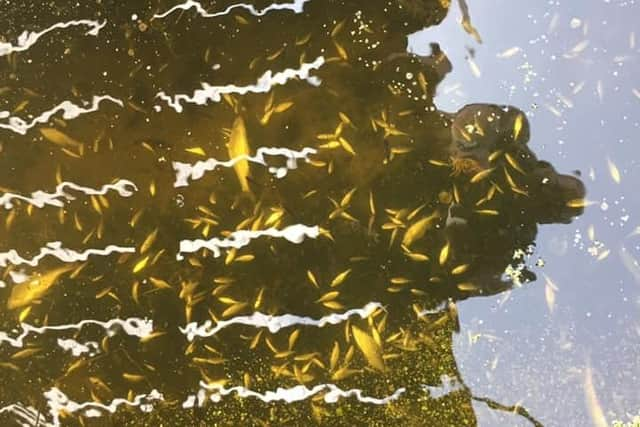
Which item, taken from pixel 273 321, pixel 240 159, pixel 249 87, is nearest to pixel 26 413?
pixel 273 321

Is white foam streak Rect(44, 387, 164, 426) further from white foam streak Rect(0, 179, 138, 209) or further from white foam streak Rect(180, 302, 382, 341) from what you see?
white foam streak Rect(0, 179, 138, 209)

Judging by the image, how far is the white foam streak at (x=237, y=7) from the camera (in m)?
1.42

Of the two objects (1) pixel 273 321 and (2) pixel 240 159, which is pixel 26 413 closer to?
(1) pixel 273 321

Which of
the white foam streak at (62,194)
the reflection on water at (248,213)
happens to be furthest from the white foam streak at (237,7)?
the white foam streak at (62,194)

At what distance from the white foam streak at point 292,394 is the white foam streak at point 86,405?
0.28 feet

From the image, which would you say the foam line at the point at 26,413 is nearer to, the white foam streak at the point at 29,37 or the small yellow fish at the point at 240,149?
the small yellow fish at the point at 240,149

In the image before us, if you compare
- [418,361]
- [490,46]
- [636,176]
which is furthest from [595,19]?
[418,361]

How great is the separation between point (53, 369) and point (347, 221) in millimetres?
724

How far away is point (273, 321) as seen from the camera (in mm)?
1399

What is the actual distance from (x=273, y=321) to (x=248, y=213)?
0.24m

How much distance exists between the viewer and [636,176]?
137 cm

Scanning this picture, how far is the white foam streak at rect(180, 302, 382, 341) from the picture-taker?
138 cm

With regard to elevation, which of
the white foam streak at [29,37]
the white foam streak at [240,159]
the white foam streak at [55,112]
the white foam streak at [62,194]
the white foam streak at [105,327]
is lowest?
the white foam streak at [105,327]

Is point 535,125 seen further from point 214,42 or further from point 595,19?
point 214,42
